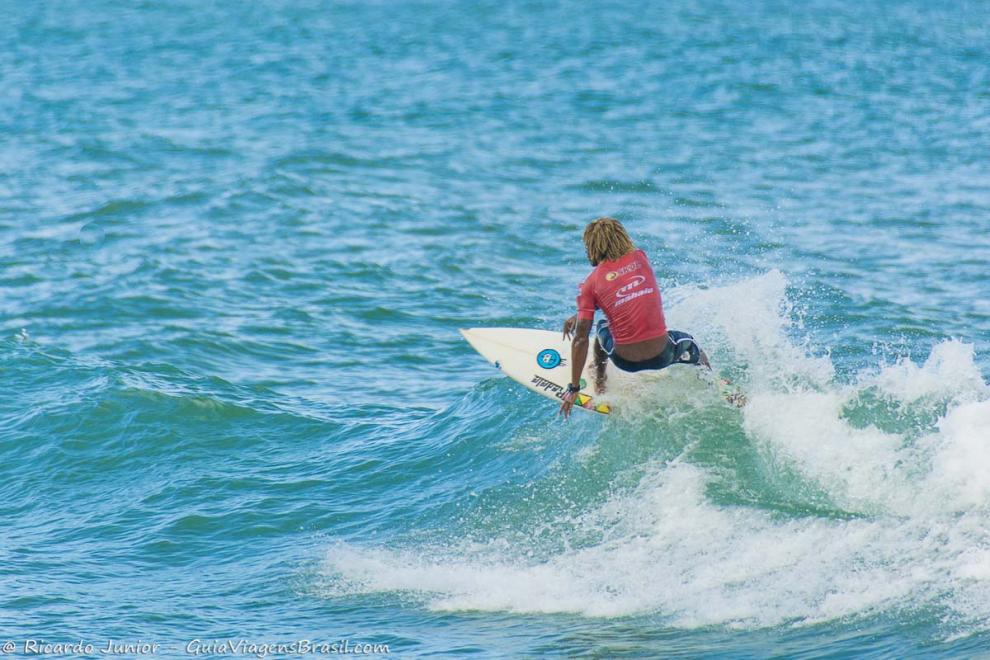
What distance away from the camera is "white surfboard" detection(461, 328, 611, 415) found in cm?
1158

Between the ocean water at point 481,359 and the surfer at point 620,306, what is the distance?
92 centimetres

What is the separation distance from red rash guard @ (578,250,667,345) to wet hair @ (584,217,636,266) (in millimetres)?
59

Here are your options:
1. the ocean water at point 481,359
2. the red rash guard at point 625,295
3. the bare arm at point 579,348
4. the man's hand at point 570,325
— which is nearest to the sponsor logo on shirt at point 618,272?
the red rash guard at point 625,295

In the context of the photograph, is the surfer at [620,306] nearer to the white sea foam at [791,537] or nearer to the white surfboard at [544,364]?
the white surfboard at [544,364]

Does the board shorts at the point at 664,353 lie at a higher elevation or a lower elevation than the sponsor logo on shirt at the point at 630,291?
lower

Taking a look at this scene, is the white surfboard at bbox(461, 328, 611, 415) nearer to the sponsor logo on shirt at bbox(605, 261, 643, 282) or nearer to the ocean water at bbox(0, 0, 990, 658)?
the ocean water at bbox(0, 0, 990, 658)

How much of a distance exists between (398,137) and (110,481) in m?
15.5

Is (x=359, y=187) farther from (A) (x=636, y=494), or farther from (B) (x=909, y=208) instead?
(A) (x=636, y=494)

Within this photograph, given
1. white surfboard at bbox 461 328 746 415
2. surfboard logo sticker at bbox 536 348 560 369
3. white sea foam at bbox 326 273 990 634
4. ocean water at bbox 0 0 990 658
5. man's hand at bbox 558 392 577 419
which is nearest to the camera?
white sea foam at bbox 326 273 990 634

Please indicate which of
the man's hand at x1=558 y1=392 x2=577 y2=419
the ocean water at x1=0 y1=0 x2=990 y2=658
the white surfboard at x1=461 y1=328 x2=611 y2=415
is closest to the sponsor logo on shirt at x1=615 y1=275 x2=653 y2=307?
the man's hand at x1=558 y1=392 x2=577 y2=419

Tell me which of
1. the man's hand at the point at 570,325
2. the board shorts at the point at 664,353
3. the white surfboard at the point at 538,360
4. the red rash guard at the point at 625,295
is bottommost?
the white surfboard at the point at 538,360

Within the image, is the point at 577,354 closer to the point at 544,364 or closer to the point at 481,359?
the point at 544,364

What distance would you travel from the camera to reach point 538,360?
39.9ft

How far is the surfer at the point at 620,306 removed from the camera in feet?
34.2
